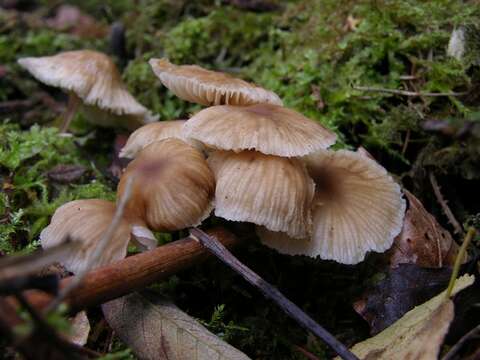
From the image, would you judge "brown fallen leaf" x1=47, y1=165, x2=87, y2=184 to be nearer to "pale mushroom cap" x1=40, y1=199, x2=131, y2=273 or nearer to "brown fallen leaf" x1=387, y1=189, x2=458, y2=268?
"pale mushroom cap" x1=40, y1=199, x2=131, y2=273

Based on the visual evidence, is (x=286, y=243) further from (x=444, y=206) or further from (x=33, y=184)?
(x=33, y=184)

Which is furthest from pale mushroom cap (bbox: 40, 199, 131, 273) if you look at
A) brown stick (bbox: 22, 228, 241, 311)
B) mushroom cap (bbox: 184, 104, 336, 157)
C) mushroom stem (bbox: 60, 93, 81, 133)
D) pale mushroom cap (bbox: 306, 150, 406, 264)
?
mushroom stem (bbox: 60, 93, 81, 133)

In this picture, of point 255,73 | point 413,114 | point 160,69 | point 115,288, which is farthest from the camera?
point 255,73

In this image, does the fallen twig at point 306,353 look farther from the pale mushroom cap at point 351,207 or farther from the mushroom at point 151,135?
the mushroom at point 151,135

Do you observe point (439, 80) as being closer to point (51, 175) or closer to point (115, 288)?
point (115, 288)

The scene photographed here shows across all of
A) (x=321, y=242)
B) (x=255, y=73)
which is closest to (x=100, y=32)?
(x=255, y=73)

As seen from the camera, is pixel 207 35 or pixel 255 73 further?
pixel 207 35

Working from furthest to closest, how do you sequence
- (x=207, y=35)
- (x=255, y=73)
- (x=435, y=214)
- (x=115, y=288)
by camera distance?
(x=207, y=35)
(x=255, y=73)
(x=435, y=214)
(x=115, y=288)

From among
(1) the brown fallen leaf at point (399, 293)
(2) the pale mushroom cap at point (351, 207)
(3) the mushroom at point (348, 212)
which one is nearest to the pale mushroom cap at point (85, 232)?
(3) the mushroom at point (348, 212)
